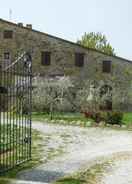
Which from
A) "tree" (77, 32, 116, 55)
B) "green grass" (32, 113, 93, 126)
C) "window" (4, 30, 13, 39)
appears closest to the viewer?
"green grass" (32, 113, 93, 126)

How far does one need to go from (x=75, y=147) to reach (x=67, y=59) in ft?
92.3

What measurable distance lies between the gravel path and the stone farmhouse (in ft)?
65.7

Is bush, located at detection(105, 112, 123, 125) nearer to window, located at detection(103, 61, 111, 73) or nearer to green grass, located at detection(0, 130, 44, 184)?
green grass, located at detection(0, 130, 44, 184)

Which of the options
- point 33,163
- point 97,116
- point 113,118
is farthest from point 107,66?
point 33,163

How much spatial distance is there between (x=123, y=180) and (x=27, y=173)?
6.42ft

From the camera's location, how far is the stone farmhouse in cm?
4362

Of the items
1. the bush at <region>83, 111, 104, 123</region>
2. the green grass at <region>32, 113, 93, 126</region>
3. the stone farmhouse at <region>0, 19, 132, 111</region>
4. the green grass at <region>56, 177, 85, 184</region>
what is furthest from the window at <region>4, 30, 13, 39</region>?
the green grass at <region>56, 177, 85, 184</region>

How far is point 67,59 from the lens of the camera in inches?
1734

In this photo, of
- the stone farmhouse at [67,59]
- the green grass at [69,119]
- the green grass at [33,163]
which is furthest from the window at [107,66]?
the green grass at [33,163]

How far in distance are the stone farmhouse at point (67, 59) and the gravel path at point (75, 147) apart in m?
20.0

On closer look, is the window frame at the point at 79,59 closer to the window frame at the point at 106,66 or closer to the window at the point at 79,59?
the window at the point at 79,59

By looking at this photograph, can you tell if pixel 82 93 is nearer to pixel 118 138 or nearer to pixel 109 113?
pixel 109 113

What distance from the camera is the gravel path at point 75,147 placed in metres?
11.5

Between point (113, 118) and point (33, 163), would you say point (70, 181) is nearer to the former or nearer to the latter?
point (33, 163)
